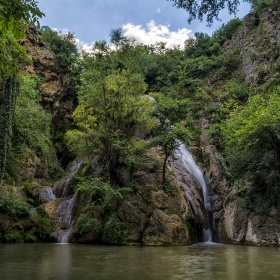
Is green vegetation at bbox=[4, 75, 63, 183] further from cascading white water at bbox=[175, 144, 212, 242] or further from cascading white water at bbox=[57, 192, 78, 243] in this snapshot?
cascading white water at bbox=[175, 144, 212, 242]

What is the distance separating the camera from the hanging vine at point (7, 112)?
1997cm

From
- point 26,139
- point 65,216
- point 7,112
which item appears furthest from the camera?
point 26,139

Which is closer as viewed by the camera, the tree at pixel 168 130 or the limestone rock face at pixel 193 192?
the tree at pixel 168 130

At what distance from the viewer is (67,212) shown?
20141 mm

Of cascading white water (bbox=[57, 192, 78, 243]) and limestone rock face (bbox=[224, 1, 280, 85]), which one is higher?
limestone rock face (bbox=[224, 1, 280, 85])

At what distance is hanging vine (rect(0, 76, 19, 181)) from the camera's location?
20.0m

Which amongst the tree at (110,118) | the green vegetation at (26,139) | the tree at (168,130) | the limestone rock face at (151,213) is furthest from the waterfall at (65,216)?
the tree at (168,130)

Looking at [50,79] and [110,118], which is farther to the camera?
[50,79]

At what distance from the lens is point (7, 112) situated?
20938 millimetres

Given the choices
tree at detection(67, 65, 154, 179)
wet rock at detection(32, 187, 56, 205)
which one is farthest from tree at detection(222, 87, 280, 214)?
wet rock at detection(32, 187, 56, 205)

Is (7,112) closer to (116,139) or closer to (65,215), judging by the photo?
(116,139)

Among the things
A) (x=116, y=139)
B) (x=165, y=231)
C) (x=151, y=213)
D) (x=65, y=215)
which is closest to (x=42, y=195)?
(x=65, y=215)

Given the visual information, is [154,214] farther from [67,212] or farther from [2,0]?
[2,0]

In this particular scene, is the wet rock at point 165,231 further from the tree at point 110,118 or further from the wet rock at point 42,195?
the wet rock at point 42,195
